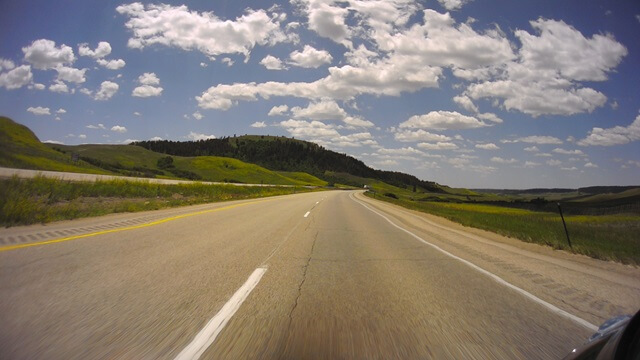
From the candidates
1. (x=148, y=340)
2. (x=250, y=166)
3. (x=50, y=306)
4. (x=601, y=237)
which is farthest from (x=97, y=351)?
(x=250, y=166)

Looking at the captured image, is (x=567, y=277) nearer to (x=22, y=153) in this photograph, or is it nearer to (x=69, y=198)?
(x=69, y=198)

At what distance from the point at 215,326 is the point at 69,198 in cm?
Answer: 2118

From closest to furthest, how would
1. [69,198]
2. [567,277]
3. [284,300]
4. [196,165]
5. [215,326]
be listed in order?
[215,326]
[284,300]
[567,277]
[69,198]
[196,165]

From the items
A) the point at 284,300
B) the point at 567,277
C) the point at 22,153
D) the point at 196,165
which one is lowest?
the point at 284,300

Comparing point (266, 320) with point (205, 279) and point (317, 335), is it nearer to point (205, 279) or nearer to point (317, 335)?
point (317, 335)

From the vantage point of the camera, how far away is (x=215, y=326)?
428cm

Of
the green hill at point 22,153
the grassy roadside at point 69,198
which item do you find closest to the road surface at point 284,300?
the grassy roadside at point 69,198

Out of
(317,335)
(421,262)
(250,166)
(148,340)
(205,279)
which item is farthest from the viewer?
(250,166)

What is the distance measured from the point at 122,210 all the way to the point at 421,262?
14.4 metres

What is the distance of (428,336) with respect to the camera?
14.0 ft

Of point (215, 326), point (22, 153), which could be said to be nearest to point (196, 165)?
point (22, 153)

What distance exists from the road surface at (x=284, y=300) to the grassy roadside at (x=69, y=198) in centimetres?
361

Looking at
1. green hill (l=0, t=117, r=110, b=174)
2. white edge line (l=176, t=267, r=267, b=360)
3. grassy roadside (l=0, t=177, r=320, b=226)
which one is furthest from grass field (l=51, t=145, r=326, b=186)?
white edge line (l=176, t=267, r=267, b=360)

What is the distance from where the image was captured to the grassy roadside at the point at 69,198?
13023 mm
